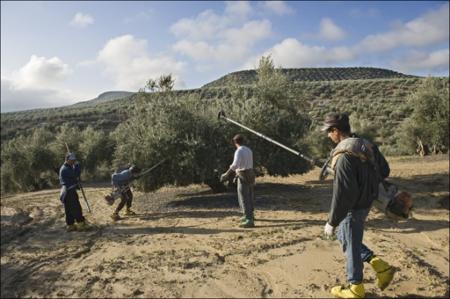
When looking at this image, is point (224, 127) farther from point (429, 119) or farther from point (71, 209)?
point (429, 119)

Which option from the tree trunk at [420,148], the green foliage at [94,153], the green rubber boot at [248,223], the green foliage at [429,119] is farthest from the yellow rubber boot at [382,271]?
the green foliage at [94,153]

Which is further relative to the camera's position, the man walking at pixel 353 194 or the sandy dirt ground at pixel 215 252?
the sandy dirt ground at pixel 215 252

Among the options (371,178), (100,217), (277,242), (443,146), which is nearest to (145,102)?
(100,217)

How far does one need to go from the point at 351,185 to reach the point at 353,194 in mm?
113

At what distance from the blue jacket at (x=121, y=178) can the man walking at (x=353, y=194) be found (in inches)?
276

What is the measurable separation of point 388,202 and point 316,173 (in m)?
13.8

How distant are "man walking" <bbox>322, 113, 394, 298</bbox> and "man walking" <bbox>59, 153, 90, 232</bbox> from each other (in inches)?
260

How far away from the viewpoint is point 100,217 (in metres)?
11.8

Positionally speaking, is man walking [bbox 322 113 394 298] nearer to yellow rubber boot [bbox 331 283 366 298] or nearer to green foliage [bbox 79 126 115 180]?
yellow rubber boot [bbox 331 283 366 298]

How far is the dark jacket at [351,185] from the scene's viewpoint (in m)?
4.99

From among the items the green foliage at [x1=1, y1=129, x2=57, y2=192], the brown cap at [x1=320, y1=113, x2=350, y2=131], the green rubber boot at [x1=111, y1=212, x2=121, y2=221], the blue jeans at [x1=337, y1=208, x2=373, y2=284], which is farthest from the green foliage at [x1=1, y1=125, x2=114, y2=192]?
the blue jeans at [x1=337, y1=208, x2=373, y2=284]

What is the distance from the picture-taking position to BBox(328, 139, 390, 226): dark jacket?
196 inches

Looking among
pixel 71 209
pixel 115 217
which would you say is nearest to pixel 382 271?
pixel 71 209

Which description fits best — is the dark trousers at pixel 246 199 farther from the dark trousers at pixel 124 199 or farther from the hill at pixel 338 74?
the hill at pixel 338 74
